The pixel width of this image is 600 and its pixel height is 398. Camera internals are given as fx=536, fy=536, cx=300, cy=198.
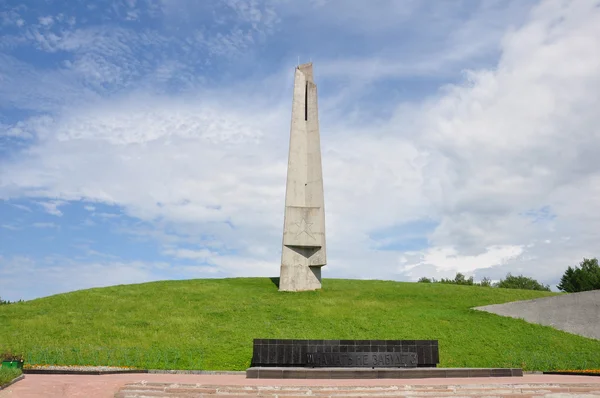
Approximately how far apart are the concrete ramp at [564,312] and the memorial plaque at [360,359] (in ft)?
43.4

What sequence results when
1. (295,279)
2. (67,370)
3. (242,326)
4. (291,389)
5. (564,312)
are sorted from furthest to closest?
(295,279) → (564,312) → (242,326) → (67,370) → (291,389)

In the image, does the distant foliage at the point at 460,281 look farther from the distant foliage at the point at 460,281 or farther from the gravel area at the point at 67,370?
the gravel area at the point at 67,370

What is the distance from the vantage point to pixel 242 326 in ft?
84.7

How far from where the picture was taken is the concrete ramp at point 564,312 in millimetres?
27188

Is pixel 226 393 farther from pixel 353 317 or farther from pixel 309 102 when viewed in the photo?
pixel 309 102

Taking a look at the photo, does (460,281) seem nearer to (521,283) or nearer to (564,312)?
(521,283)

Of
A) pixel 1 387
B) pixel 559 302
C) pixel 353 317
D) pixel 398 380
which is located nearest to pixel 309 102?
pixel 353 317

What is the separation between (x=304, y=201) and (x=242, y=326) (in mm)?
11852

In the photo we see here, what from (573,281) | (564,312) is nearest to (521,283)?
→ (573,281)

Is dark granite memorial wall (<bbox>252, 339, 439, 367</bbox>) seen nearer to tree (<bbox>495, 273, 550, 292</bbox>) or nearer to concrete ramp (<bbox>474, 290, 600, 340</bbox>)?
concrete ramp (<bbox>474, 290, 600, 340</bbox>)

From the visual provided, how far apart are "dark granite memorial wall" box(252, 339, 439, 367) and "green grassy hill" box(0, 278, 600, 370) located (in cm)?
274

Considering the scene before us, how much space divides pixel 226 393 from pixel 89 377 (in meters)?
5.58

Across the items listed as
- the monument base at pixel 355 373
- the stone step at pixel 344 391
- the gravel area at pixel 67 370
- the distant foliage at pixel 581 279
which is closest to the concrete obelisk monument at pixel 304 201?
the gravel area at pixel 67 370

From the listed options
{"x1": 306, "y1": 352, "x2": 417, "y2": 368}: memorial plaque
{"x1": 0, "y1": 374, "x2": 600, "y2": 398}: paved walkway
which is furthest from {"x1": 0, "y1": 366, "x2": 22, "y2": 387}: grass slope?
{"x1": 306, "y1": 352, "x2": 417, "y2": 368}: memorial plaque
